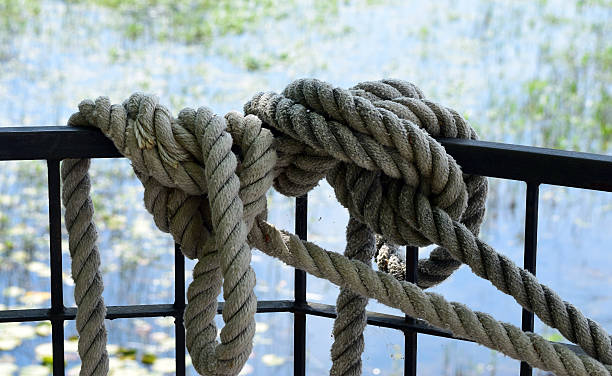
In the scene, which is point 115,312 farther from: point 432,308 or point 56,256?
point 432,308

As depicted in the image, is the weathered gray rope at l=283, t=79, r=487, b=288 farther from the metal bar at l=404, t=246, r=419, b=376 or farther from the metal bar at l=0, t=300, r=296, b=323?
the metal bar at l=0, t=300, r=296, b=323

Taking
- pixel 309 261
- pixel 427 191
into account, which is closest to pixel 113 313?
pixel 309 261

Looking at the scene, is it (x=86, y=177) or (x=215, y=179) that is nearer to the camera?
(x=215, y=179)

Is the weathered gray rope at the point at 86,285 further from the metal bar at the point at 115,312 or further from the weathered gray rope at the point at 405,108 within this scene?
the weathered gray rope at the point at 405,108

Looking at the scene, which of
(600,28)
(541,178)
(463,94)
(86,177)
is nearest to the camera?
(541,178)

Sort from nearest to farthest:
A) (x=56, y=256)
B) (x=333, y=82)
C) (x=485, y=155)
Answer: (x=485, y=155)
(x=56, y=256)
(x=333, y=82)

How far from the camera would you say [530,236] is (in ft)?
3.90

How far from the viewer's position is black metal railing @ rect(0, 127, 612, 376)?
1.10m

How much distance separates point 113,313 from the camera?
1.32m

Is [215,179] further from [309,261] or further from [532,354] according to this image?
[532,354]

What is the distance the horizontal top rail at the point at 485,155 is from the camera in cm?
109

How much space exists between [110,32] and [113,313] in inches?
214

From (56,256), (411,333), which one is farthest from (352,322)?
(56,256)

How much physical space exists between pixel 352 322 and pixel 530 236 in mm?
266
